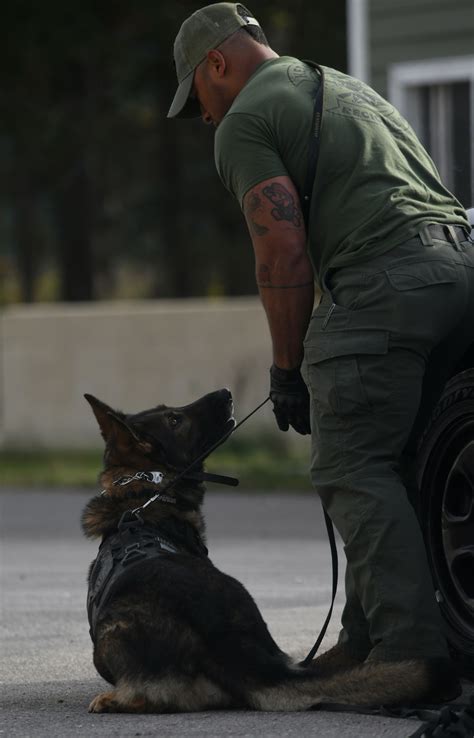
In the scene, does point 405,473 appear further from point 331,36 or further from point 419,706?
point 331,36

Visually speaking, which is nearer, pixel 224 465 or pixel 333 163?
pixel 333 163

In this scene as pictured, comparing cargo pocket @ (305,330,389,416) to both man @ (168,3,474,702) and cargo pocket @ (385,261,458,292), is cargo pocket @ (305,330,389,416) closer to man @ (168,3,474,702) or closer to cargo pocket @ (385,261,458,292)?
man @ (168,3,474,702)

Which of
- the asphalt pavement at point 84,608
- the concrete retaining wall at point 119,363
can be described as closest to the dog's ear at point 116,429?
the asphalt pavement at point 84,608

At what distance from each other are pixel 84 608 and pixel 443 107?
668 cm

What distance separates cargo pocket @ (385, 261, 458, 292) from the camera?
4.39 meters

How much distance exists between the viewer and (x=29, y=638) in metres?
6.14

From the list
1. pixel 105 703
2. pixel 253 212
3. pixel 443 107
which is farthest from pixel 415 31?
pixel 105 703

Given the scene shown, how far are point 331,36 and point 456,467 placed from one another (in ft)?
66.3

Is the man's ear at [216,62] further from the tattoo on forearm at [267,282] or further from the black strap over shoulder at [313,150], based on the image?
the tattoo on forearm at [267,282]

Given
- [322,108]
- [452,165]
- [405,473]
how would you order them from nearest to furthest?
[322,108], [405,473], [452,165]

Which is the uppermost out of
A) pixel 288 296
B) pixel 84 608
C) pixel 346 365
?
pixel 288 296

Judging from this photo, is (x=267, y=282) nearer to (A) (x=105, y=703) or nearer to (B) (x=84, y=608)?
(A) (x=105, y=703)

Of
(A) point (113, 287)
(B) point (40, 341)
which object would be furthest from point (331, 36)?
(A) point (113, 287)

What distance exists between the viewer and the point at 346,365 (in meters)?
4.39
